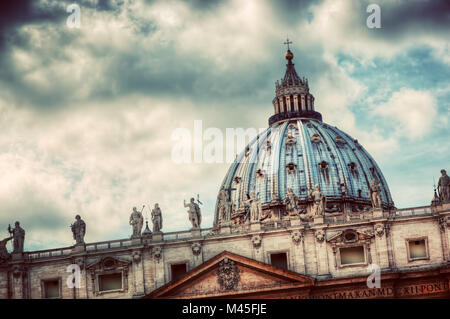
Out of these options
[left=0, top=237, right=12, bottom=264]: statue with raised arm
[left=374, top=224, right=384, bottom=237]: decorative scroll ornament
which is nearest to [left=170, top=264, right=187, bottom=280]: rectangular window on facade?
[left=0, top=237, right=12, bottom=264]: statue with raised arm

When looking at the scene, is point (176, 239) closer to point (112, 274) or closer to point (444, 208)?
point (112, 274)

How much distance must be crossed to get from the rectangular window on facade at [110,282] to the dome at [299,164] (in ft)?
138

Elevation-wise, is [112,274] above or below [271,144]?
below

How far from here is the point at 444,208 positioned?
2721 inches

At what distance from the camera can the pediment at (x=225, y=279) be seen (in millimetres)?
70062

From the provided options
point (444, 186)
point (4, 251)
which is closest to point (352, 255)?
point (444, 186)

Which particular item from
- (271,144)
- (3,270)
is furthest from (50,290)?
(271,144)

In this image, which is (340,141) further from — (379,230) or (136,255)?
(136,255)

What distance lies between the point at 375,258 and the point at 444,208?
661 cm

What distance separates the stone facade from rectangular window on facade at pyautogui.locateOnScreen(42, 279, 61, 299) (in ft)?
0.87

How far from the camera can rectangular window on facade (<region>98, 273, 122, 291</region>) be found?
73500 millimetres

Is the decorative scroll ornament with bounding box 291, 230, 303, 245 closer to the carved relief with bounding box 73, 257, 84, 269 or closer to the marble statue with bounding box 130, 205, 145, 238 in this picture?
the marble statue with bounding box 130, 205, 145, 238

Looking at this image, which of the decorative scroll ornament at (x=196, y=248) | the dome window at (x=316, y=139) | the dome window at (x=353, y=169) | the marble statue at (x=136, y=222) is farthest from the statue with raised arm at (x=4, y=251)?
the dome window at (x=316, y=139)
